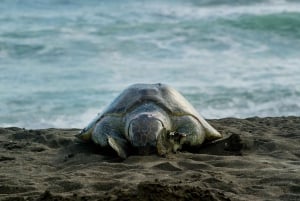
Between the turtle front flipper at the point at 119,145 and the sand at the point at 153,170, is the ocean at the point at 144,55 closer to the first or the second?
the sand at the point at 153,170

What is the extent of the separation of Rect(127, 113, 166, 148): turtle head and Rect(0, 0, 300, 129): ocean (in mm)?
2708

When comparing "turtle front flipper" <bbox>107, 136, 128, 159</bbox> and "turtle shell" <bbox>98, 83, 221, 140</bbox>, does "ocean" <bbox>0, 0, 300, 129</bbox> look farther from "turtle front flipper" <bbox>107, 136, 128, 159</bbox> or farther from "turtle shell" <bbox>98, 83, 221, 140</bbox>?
"turtle front flipper" <bbox>107, 136, 128, 159</bbox>

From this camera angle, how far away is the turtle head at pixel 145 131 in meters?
5.06

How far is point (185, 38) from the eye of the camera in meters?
15.1

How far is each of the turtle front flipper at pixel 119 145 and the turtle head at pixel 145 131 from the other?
0.09 m

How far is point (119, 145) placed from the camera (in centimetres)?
517

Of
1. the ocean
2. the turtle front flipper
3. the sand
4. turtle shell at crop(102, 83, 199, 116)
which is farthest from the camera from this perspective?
the ocean

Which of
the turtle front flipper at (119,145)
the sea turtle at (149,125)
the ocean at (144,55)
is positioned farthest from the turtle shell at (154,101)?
the ocean at (144,55)

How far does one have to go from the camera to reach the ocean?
28.7 ft

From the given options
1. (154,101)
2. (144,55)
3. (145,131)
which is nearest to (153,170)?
(145,131)

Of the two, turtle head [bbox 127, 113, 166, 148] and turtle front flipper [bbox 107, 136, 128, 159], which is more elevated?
turtle head [bbox 127, 113, 166, 148]

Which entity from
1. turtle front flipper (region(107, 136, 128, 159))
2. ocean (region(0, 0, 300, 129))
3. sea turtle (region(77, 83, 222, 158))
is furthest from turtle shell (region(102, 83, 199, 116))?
ocean (region(0, 0, 300, 129))

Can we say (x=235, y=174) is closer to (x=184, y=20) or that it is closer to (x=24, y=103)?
(x=24, y=103)

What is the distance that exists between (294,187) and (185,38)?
1119 cm
